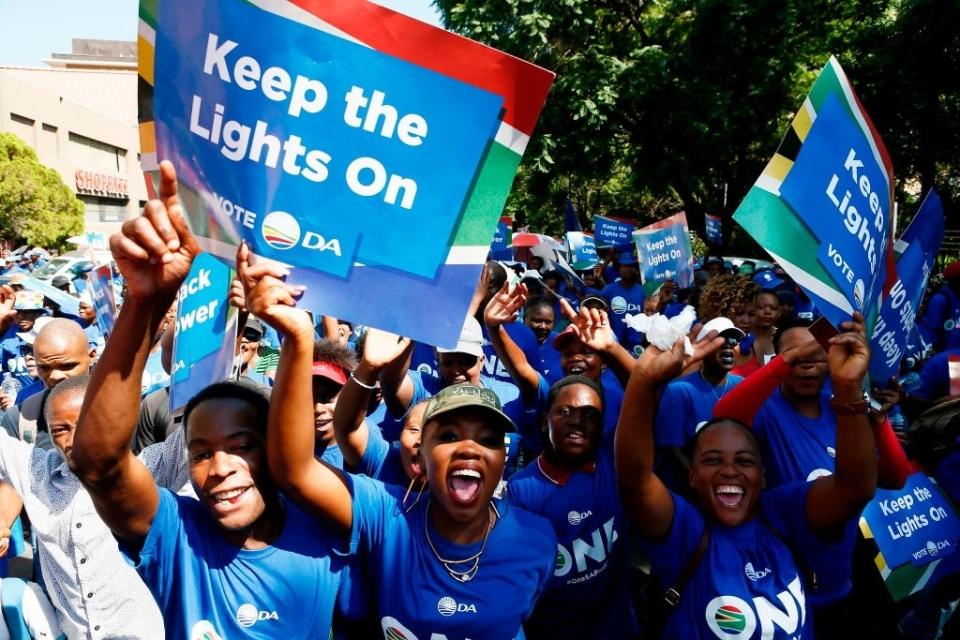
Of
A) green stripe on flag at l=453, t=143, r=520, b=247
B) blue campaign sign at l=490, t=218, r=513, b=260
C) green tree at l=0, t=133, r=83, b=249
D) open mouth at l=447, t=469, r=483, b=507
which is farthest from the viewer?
green tree at l=0, t=133, r=83, b=249

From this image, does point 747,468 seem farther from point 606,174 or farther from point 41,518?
point 606,174

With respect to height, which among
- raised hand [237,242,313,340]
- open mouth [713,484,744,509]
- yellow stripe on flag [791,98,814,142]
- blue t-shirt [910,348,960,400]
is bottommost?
open mouth [713,484,744,509]

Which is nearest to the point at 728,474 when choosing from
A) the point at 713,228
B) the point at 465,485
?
the point at 465,485

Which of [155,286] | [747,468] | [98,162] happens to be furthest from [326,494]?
[98,162]

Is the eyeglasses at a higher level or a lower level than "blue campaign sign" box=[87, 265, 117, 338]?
higher

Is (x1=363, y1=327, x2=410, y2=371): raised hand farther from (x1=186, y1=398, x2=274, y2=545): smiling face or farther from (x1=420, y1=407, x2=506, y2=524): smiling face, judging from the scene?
(x1=186, y1=398, x2=274, y2=545): smiling face

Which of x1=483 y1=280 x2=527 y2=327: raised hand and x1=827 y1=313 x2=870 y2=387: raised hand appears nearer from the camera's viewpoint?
x1=827 y1=313 x2=870 y2=387: raised hand

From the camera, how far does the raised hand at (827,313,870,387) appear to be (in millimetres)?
2467

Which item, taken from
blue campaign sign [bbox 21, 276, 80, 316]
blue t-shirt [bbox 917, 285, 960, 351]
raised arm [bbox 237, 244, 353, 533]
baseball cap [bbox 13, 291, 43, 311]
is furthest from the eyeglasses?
blue campaign sign [bbox 21, 276, 80, 316]

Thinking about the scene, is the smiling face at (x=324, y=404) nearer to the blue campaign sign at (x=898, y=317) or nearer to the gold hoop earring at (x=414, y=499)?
the gold hoop earring at (x=414, y=499)

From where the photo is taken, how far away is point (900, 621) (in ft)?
13.6

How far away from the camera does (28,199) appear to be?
2678 centimetres

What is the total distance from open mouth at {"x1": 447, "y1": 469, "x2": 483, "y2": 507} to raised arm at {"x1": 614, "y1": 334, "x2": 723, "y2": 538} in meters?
0.47

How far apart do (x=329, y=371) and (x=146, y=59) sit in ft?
4.98
